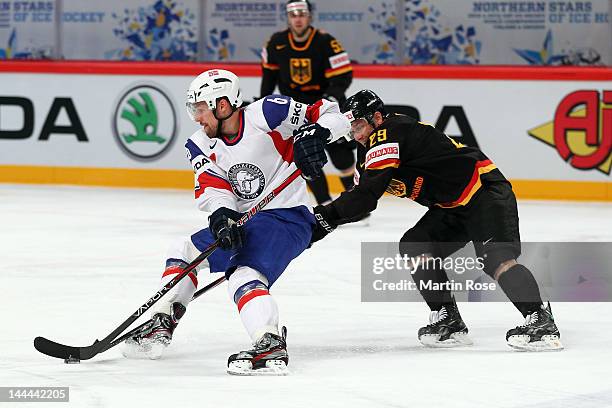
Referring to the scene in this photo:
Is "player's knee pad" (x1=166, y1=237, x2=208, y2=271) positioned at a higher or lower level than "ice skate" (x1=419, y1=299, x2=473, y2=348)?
higher

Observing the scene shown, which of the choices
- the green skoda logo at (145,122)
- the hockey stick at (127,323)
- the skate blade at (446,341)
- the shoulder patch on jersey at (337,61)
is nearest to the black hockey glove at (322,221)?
the hockey stick at (127,323)

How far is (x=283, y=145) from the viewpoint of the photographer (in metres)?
4.38

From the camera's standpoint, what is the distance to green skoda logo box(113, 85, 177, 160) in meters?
10.1

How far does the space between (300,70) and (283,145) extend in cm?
427

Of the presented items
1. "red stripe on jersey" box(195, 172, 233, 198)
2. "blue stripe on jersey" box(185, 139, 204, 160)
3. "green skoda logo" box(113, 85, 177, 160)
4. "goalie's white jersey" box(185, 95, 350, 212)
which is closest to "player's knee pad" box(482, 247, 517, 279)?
"goalie's white jersey" box(185, 95, 350, 212)

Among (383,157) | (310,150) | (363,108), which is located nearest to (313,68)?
(363,108)

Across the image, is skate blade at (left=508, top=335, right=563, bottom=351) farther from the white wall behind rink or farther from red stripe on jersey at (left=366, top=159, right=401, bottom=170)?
the white wall behind rink

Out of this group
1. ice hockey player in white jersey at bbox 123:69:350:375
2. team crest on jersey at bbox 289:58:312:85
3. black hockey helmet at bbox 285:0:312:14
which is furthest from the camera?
team crest on jersey at bbox 289:58:312:85

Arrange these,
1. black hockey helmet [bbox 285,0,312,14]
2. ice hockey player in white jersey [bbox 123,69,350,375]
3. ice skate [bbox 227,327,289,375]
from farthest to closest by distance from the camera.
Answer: black hockey helmet [bbox 285,0,312,14], ice hockey player in white jersey [bbox 123,69,350,375], ice skate [bbox 227,327,289,375]

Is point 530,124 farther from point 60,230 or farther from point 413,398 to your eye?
point 413,398

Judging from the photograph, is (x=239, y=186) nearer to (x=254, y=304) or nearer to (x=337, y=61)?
(x=254, y=304)

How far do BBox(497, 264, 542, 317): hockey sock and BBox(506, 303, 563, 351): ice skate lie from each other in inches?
1.8

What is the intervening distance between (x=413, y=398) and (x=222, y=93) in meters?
1.22

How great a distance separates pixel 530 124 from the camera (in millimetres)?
9461
